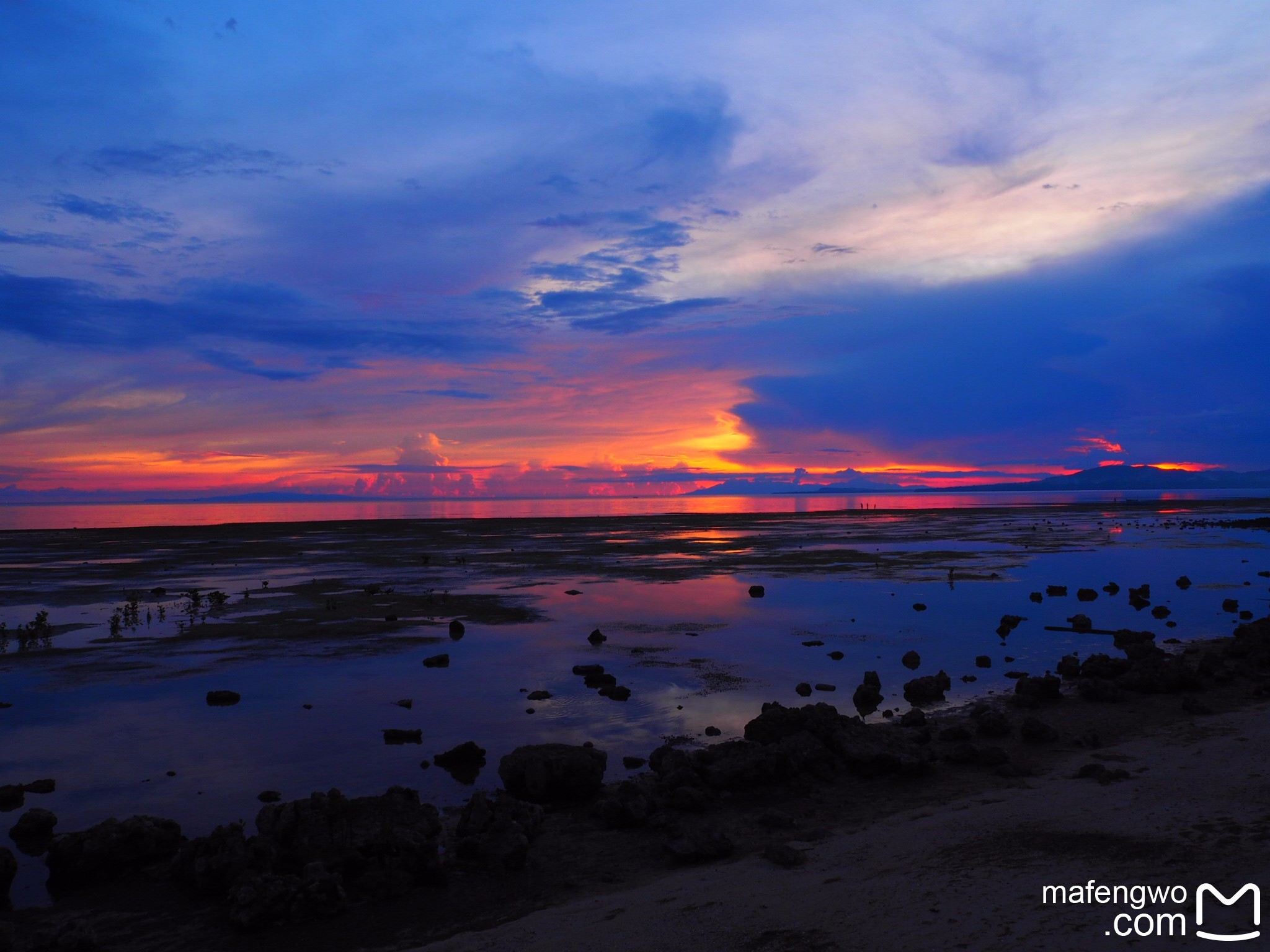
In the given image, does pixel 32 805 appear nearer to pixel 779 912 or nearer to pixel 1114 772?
pixel 779 912

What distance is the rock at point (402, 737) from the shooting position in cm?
1612

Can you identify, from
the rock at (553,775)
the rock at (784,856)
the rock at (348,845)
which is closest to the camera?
the rock at (784,856)

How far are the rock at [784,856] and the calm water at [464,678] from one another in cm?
442

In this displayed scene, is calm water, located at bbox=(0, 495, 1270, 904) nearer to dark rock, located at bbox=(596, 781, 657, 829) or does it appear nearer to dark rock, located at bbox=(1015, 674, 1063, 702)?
dark rock, located at bbox=(1015, 674, 1063, 702)

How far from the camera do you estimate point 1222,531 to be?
76875mm

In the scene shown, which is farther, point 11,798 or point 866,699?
point 866,699

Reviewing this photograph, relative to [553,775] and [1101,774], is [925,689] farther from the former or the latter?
[553,775]

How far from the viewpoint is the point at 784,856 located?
9938 mm

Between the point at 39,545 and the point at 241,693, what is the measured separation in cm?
7821

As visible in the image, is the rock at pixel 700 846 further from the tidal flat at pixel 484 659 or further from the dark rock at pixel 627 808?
the dark rock at pixel 627 808

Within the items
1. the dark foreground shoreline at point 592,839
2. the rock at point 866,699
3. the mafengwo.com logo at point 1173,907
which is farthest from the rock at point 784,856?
the rock at point 866,699

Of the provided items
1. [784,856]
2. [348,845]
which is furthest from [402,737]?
[784,856]

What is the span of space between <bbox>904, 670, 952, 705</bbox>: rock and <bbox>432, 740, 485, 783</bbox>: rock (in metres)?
9.79

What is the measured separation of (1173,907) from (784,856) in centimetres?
405
